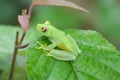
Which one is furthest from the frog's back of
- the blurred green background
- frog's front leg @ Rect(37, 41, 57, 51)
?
the blurred green background

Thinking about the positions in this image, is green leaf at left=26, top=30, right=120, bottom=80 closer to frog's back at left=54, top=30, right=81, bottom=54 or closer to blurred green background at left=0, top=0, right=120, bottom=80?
frog's back at left=54, top=30, right=81, bottom=54

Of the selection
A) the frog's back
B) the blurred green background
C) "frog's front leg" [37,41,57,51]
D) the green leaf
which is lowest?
the green leaf

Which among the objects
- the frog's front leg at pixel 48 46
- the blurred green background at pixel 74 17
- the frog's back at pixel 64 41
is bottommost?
the frog's front leg at pixel 48 46

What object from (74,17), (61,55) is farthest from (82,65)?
(74,17)

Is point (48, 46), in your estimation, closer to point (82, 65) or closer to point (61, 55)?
point (61, 55)

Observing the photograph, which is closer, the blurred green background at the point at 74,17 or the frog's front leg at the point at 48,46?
the frog's front leg at the point at 48,46

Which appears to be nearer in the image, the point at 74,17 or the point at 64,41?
the point at 64,41

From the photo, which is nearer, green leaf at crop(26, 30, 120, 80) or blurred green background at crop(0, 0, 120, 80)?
green leaf at crop(26, 30, 120, 80)

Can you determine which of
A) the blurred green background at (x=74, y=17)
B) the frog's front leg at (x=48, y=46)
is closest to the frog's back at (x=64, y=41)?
the frog's front leg at (x=48, y=46)

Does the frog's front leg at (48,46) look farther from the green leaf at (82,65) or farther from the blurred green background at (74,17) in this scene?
the blurred green background at (74,17)
